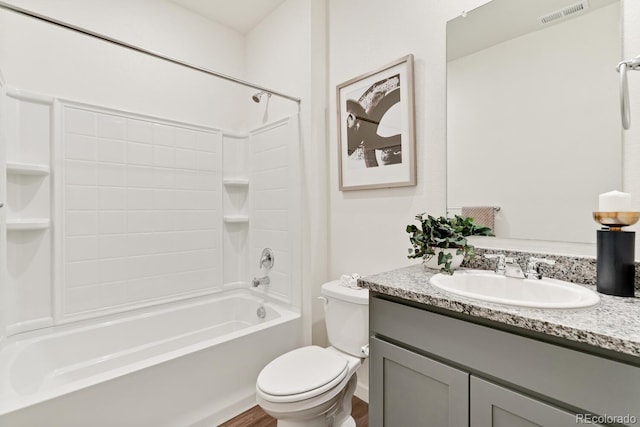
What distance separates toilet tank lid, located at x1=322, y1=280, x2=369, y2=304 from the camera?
1621mm

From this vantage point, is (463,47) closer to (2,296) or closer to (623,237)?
(623,237)

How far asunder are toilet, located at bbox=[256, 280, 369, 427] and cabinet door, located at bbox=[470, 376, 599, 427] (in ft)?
2.26

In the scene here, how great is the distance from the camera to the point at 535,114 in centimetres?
126

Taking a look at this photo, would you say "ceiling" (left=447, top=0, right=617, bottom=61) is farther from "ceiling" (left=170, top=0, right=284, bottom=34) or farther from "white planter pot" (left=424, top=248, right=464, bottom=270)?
"ceiling" (left=170, top=0, right=284, bottom=34)

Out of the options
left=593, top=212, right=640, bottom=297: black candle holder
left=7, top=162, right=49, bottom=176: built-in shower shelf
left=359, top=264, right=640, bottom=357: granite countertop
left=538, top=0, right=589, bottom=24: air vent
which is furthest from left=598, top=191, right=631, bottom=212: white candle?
left=7, top=162, right=49, bottom=176: built-in shower shelf

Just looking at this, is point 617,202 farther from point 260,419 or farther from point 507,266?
point 260,419

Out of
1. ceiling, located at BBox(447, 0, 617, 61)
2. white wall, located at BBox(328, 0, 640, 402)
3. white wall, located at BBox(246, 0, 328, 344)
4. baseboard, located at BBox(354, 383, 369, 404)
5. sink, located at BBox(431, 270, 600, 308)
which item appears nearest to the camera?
sink, located at BBox(431, 270, 600, 308)

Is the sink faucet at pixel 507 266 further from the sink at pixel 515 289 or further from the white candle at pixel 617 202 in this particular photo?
the white candle at pixel 617 202

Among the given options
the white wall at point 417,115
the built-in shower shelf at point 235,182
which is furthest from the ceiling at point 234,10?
the built-in shower shelf at point 235,182

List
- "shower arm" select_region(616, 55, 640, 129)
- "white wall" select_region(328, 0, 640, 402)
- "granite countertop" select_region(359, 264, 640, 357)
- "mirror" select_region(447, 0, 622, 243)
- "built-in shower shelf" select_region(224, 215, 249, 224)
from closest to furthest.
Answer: "granite countertop" select_region(359, 264, 640, 357) → "shower arm" select_region(616, 55, 640, 129) → "mirror" select_region(447, 0, 622, 243) → "white wall" select_region(328, 0, 640, 402) → "built-in shower shelf" select_region(224, 215, 249, 224)

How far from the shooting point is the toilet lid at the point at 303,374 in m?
1.32

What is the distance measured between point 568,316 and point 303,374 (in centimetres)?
110

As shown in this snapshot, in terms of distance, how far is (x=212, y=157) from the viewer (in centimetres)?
259

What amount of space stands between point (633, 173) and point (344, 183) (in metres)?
1.37
